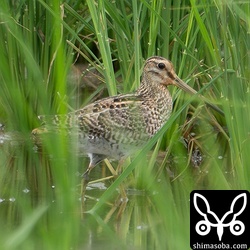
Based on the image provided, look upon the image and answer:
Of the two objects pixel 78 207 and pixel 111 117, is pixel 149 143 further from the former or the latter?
pixel 111 117

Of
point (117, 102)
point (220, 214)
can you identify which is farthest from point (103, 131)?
point (220, 214)

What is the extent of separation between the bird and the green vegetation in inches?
4.8

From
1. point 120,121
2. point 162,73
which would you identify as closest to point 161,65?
point 162,73

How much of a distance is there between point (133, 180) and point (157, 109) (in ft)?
1.49

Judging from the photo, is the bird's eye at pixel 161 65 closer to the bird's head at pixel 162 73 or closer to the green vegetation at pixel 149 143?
the bird's head at pixel 162 73

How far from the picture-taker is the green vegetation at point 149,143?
5.24m

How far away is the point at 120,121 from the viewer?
657 centimetres

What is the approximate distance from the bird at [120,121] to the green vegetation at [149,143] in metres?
0.12

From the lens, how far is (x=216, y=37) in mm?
6012

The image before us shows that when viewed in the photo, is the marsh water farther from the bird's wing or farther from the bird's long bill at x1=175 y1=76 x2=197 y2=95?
the bird's long bill at x1=175 y1=76 x2=197 y2=95

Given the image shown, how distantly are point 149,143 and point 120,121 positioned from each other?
59.0 inches

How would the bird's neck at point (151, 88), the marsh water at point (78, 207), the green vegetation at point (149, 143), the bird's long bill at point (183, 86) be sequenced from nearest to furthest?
the marsh water at point (78, 207) < the green vegetation at point (149, 143) < the bird's long bill at point (183, 86) < the bird's neck at point (151, 88)

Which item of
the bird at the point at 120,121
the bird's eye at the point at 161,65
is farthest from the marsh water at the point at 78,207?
the bird's eye at the point at 161,65

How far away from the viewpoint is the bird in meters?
6.50
